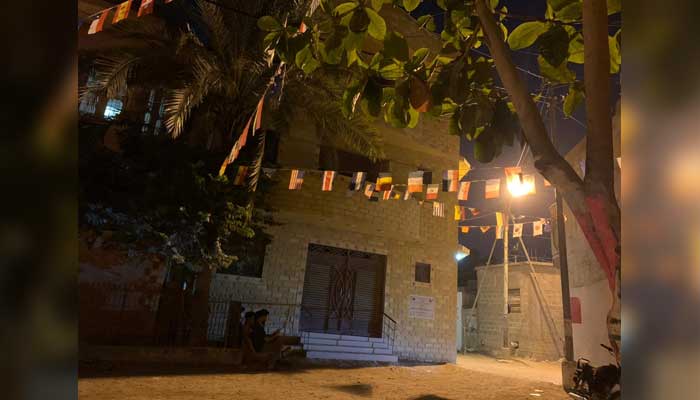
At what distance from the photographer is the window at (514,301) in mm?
23391

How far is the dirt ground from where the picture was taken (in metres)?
6.78

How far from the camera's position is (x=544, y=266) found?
23516 mm

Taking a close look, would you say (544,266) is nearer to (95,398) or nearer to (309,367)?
(309,367)

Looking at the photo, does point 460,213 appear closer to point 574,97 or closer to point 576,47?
point 574,97

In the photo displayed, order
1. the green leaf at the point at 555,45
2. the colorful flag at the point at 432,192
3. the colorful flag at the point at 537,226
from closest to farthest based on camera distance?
the green leaf at the point at 555,45, the colorful flag at the point at 432,192, the colorful flag at the point at 537,226

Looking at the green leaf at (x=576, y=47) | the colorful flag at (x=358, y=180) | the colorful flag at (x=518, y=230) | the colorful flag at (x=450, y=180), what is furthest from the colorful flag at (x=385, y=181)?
the green leaf at (x=576, y=47)

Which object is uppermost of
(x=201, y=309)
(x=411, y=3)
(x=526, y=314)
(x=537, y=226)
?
(x=537, y=226)

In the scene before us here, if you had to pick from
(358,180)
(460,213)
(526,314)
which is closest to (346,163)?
(358,180)

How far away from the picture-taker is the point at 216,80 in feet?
31.4

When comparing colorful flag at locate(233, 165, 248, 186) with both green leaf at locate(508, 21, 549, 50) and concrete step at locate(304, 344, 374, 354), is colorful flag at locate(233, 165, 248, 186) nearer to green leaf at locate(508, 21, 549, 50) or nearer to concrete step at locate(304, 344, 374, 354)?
concrete step at locate(304, 344, 374, 354)

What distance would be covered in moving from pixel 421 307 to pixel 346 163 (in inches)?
205

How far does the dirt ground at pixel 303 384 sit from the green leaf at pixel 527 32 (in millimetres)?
6048

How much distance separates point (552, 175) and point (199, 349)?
8850 mm

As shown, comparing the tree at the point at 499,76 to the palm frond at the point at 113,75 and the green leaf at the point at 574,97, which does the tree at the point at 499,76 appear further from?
the palm frond at the point at 113,75
